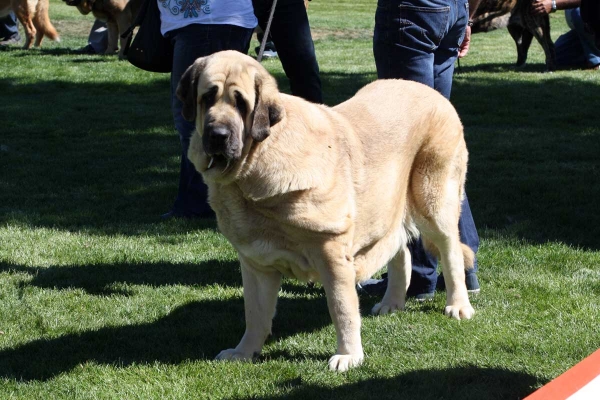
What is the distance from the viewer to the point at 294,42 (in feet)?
21.6

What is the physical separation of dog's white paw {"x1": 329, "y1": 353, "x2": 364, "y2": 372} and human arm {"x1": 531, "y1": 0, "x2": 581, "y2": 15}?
1193 centimetres

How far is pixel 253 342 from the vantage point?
171 inches

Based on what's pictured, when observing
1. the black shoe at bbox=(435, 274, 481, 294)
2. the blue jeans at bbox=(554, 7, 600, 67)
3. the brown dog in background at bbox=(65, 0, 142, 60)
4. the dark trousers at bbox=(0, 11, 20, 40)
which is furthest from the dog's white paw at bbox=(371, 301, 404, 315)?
the dark trousers at bbox=(0, 11, 20, 40)

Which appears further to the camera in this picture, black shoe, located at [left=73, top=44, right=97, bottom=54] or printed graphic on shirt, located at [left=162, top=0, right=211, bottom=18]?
black shoe, located at [left=73, top=44, right=97, bottom=54]

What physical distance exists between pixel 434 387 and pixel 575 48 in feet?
43.0

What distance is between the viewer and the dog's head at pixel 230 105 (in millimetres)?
3664

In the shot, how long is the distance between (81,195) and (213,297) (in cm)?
319

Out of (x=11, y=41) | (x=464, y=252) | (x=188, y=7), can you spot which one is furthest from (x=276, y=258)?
(x=11, y=41)

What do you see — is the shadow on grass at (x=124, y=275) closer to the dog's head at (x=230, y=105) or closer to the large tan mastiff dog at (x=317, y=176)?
the large tan mastiff dog at (x=317, y=176)

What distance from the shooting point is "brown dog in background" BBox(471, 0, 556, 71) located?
49.3 feet

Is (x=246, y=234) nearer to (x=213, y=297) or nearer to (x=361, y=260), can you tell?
(x=361, y=260)

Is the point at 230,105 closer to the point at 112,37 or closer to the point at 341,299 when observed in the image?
the point at 341,299

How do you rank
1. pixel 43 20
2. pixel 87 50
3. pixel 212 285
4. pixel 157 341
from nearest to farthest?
pixel 157 341, pixel 212 285, pixel 87 50, pixel 43 20

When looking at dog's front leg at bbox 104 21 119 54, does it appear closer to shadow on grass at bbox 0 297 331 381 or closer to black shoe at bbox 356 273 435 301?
black shoe at bbox 356 273 435 301
